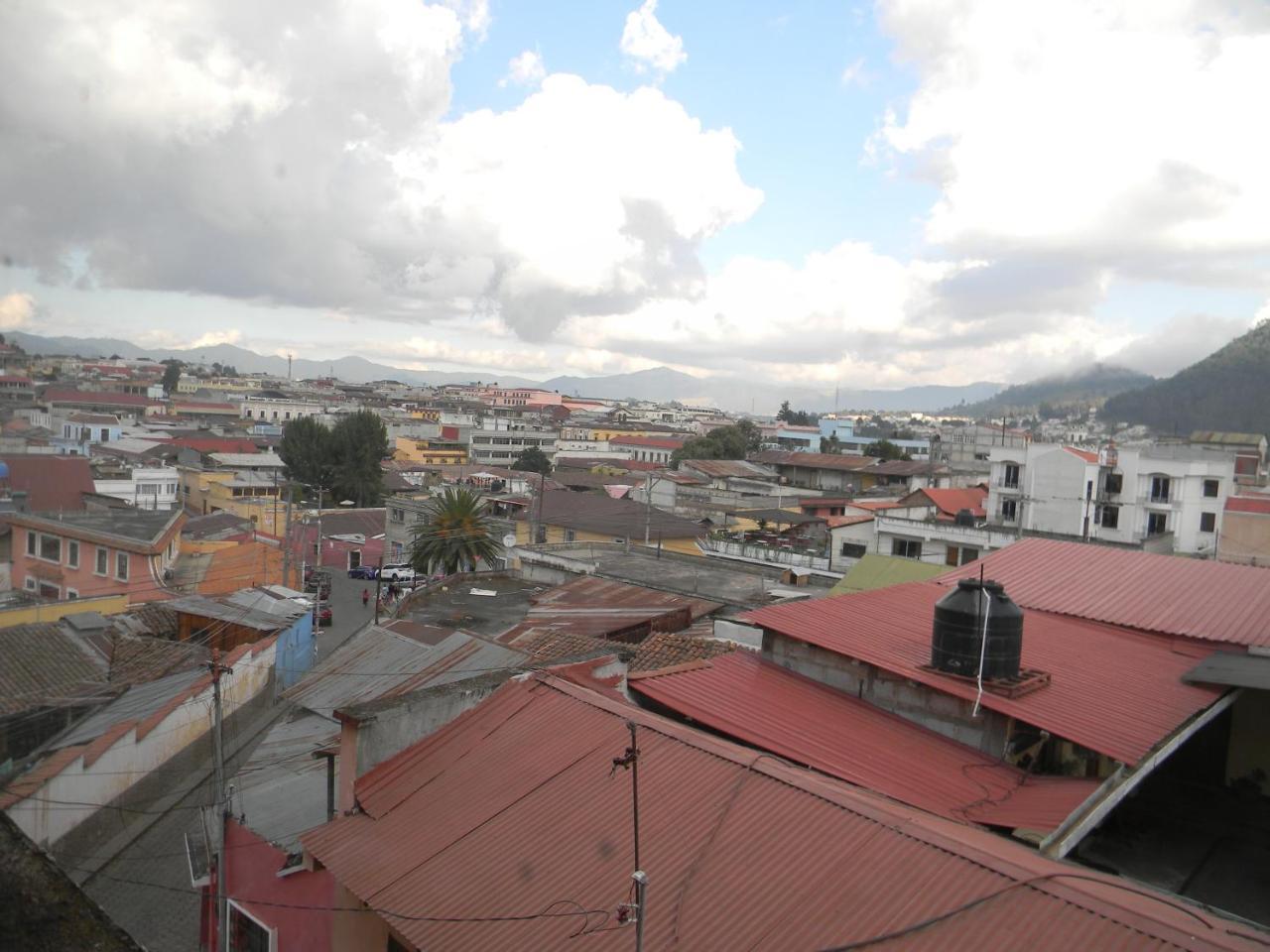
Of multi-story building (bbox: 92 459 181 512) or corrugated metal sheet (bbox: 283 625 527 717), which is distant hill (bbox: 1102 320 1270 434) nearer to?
multi-story building (bbox: 92 459 181 512)

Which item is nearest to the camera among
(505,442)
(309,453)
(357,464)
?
(309,453)

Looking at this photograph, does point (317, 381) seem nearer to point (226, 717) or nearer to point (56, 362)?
point (56, 362)

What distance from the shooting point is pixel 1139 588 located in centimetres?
1027

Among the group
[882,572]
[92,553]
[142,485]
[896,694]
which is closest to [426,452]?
[142,485]

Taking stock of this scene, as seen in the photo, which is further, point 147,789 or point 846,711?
point 147,789

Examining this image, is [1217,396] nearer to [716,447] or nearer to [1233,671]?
[716,447]

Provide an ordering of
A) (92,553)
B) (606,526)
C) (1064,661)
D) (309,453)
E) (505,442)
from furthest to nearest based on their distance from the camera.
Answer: (505,442), (309,453), (606,526), (92,553), (1064,661)

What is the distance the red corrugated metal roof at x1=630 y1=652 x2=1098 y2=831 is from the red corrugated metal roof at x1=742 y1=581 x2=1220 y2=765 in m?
0.43

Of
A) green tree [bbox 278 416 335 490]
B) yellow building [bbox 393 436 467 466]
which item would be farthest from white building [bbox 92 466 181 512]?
yellow building [bbox 393 436 467 466]

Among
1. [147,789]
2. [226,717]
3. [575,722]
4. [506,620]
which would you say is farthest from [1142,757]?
[226,717]

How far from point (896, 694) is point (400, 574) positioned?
94.9 ft

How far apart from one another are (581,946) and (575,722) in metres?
2.30

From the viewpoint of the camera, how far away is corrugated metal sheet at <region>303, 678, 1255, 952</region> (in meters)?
4.24

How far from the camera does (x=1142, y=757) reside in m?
6.11
